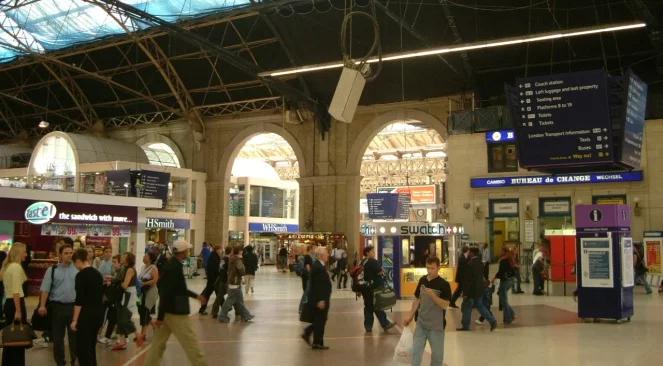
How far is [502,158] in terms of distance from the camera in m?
21.8

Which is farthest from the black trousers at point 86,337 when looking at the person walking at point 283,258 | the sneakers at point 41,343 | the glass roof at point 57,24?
the person walking at point 283,258

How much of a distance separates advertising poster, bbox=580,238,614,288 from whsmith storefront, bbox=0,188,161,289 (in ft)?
35.5

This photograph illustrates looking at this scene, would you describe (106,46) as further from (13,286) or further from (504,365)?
(504,365)

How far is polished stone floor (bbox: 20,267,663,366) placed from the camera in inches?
312

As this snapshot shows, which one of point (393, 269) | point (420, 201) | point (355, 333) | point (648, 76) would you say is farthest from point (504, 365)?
point (420, 201)

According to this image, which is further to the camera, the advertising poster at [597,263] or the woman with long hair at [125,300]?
the advertising poster at [597,263]

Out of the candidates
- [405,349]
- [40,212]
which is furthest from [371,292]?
[40,212]

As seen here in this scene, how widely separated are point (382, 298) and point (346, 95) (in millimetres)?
3318

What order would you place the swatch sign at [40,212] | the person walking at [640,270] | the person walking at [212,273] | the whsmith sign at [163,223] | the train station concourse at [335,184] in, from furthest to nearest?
the whsmith sign at [163,223]
the person walking at [640,270]
the swatch sign at [40,212]
the person walking at [212,273]
the train station concourse at [335,184]

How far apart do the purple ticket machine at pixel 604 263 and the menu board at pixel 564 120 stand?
3.28 ft

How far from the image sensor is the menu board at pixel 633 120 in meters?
11.6

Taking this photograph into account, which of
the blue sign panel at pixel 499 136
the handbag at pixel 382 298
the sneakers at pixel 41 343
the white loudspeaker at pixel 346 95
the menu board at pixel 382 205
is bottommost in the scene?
the sneakers at pixel 41 343

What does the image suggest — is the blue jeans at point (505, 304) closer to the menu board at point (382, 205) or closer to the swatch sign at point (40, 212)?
the swatch sign at point (40, 212)

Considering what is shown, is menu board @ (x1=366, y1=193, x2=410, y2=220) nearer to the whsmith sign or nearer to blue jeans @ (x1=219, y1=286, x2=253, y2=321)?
the whsmith sign
